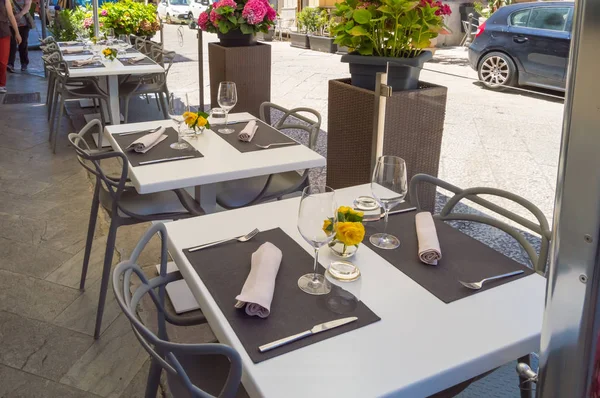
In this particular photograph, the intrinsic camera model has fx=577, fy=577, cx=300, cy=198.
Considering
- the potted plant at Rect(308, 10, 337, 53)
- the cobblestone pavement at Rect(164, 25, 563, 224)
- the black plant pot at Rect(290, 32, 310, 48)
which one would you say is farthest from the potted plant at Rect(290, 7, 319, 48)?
the cobblestone pavement at Rect(164, 25, 563, 224)

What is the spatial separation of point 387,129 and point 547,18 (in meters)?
4.88

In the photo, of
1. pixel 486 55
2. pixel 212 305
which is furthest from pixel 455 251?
pixel 486 55

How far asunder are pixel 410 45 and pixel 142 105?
4.66m

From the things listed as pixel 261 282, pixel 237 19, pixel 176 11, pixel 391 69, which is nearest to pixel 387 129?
pixel 391 69

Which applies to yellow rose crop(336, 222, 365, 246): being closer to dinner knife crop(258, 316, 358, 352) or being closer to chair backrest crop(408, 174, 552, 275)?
dinner knife crop(258, 316, 358, 352)

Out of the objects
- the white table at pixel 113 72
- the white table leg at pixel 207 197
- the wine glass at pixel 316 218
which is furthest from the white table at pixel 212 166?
the white table at pixel 113 72

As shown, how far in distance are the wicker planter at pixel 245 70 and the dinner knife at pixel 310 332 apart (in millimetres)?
3124

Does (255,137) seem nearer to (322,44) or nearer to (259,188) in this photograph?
(259,188)

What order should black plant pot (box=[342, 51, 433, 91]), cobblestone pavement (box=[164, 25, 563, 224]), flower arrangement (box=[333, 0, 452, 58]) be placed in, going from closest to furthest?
flower arrangement (box=[333, 0, 452, 58]) → black plant pot (box=[342, 51, 433, 91]) → cobblestone pavement (box=[164, 25, 563, 224])

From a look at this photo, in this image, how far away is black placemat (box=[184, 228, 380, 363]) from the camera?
111 cm

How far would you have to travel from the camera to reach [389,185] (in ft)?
4.96

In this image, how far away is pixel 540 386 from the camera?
0.62m

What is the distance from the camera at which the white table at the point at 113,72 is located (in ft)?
15.0

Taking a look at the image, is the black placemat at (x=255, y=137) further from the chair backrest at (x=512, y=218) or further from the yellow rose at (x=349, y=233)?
the yellow rose at (x=349, y=233)
